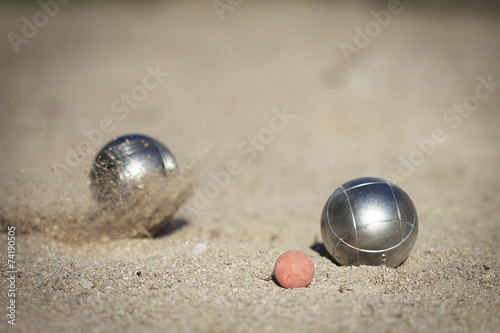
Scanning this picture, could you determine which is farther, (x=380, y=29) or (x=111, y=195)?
(x=380, y=29)

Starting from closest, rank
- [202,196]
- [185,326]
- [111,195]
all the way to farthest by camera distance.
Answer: [185,326], [111,195], [202,196]

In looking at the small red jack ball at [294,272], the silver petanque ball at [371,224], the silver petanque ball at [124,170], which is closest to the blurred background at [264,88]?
the silver petanque ball at [124,170]

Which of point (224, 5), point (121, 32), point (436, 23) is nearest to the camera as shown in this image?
point (121, 32)

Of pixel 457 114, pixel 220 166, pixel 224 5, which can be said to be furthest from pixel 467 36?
→ pixel 220 166

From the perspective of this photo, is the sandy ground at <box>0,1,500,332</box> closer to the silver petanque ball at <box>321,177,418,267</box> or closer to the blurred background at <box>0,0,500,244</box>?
the blurred background at <box>0,0,500,244</box>

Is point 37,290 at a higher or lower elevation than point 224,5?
higher

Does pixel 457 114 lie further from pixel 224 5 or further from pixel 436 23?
pixel 224 5

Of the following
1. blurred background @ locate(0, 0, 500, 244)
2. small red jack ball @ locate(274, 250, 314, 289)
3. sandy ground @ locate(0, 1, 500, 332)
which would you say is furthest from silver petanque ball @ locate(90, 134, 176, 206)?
small red jack ball @ locate(274, 250, 314, 289)
